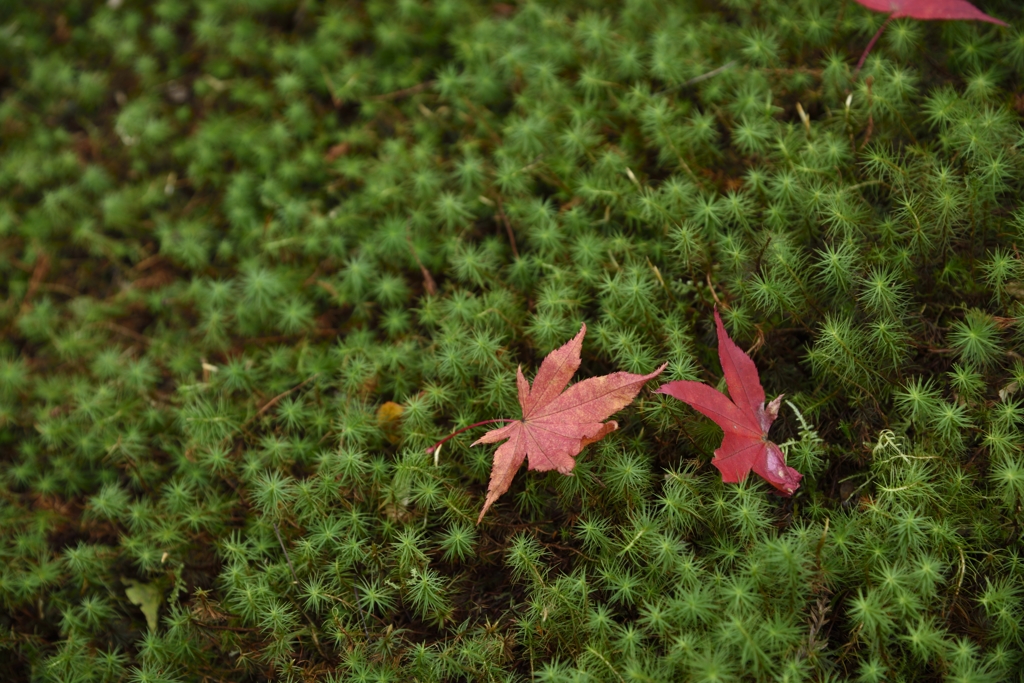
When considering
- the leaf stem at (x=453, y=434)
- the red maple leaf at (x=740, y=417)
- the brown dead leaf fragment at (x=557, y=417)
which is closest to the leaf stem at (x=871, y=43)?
the red maple leaf at (x=740, y=417)

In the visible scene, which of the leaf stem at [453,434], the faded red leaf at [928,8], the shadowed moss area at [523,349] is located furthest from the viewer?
the faded red leaf at [928,8]

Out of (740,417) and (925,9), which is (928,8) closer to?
(925,9)

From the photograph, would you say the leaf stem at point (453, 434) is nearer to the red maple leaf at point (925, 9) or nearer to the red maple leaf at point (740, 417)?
the red maple leaf at point (740, 417)

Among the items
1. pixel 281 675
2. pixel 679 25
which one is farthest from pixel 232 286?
pixel 679 25

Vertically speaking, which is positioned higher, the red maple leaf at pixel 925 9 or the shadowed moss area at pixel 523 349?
the red maple leaf at pixel 925 9

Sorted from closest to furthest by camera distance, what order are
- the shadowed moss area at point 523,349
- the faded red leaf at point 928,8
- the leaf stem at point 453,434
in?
1. the shadowed moss area at point 523,349
2. the leaf stem at point 453,434
3. the faded red leaf at point 928,8

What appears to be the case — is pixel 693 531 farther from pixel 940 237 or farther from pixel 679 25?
pixel 679 25
